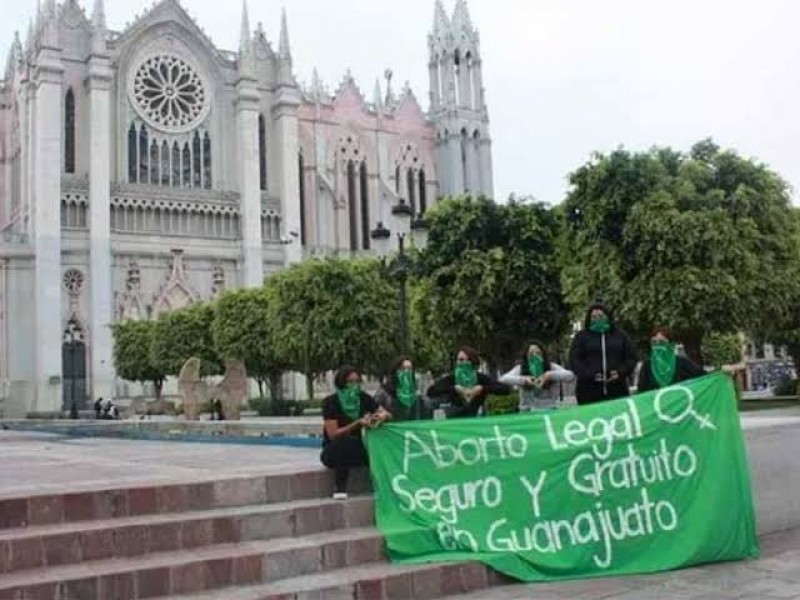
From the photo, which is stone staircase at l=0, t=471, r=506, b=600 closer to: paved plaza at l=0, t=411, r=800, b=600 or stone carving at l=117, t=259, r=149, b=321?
paved plaza at l=0, t=411, r=800, b=600

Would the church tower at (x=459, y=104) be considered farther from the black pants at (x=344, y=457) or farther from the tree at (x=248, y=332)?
the black pants at (x=344, y=457)

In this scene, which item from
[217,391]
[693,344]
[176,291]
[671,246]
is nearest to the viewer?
[671,246]

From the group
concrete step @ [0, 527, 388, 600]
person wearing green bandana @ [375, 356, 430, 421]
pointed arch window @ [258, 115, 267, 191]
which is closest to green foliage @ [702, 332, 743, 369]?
pointed arch window @ [258, 115, 267, 191]

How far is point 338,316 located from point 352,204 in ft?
96.0

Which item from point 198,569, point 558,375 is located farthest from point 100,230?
point 198,569

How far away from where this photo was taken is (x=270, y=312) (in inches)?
1412

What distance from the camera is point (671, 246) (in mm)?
23688

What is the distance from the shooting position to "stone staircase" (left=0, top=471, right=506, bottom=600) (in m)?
6.25

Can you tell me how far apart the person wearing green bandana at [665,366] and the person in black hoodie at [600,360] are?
0.35 meters

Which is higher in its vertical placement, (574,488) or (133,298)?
(133,298)

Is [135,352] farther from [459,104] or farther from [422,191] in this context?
[459,104]

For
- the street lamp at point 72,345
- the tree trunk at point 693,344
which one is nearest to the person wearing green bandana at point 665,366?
the tree trunk at point 693,344

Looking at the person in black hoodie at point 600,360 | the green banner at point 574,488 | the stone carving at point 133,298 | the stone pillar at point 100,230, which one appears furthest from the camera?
the stone carving at point 133,298

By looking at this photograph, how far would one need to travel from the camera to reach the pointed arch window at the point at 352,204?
199 feet
